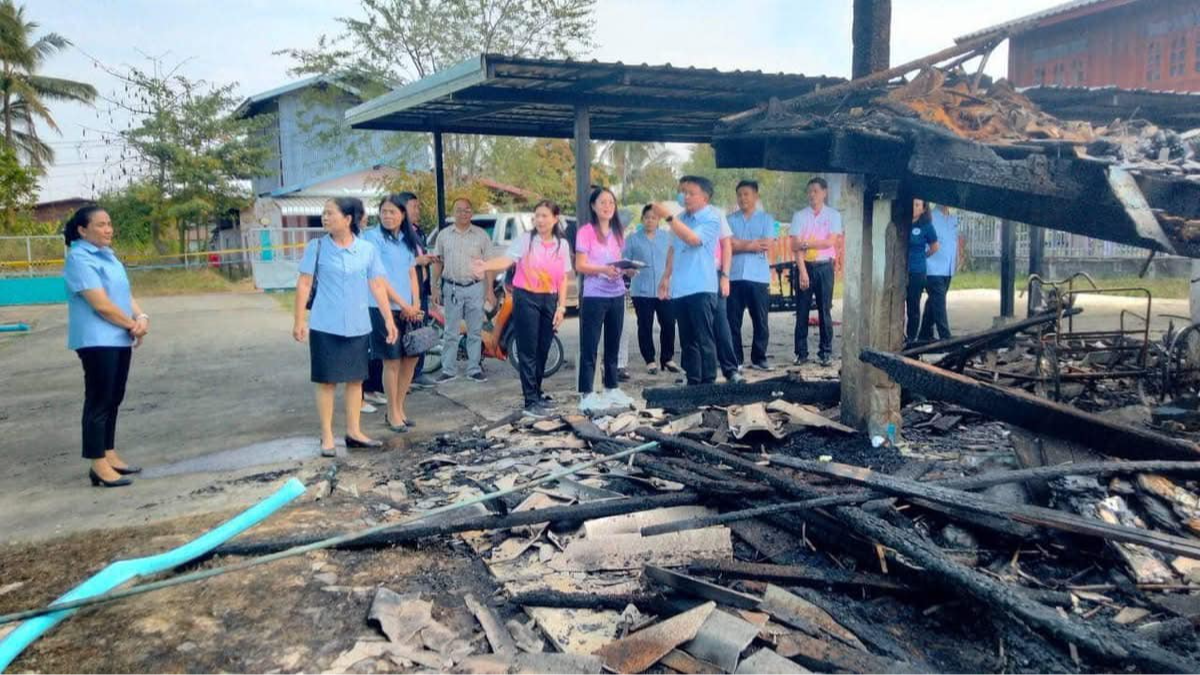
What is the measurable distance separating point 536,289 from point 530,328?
1.15ft

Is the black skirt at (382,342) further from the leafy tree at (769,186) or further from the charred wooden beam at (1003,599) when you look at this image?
the leafy tree at (769,186)

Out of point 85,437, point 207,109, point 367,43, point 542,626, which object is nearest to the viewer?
point 542,626

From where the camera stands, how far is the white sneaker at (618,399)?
730 cm

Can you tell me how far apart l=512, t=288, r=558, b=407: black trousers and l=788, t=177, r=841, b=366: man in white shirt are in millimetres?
3283

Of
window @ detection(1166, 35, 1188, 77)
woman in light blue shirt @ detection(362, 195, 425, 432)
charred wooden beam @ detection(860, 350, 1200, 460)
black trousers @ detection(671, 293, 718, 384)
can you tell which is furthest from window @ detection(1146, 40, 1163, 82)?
woman in light blue shirt @ detection(362, 195, 425, 432)

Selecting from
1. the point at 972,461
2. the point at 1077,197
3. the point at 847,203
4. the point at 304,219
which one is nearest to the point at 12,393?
the point at 847,203

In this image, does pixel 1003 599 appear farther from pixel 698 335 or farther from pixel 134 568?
pixel 698 335

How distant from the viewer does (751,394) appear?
6742mm

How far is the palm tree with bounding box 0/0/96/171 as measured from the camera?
3400 cm

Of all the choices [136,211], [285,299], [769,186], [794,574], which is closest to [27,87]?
[136,211]

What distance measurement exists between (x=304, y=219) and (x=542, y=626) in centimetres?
3096

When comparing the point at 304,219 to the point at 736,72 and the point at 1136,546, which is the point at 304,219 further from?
the point at 1136,546

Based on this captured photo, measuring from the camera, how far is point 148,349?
13.1 metres

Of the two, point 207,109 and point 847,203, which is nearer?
point 847,203
